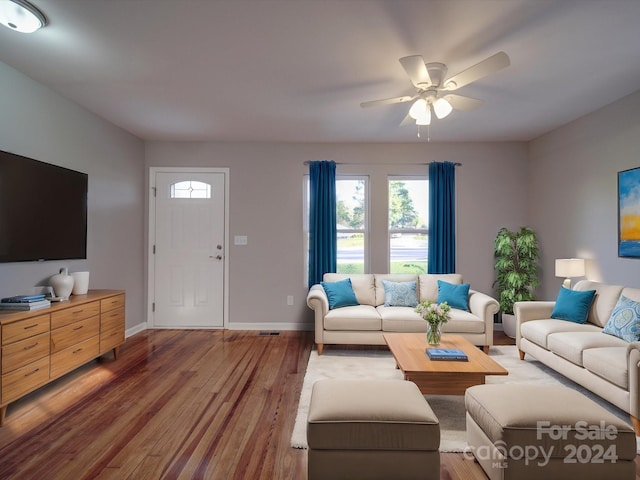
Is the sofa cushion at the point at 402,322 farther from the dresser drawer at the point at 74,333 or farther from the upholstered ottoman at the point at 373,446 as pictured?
the dresser drawer at the point at 74,333

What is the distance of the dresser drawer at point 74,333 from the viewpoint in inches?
114

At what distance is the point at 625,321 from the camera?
288 cm

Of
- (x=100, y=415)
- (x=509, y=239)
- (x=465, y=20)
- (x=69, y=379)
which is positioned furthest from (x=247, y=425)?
(x=509, y=239)

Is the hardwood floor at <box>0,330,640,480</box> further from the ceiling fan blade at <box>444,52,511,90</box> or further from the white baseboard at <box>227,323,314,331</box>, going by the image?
the ceiling fan blade at <box>444,52,511,90</box>

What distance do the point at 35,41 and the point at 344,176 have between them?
3643 millimetres

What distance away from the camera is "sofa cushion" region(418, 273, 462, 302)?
453 cm

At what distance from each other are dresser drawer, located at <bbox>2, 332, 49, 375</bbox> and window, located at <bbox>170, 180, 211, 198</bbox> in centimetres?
275

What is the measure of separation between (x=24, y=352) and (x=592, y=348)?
430cm

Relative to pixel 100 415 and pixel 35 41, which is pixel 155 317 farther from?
pixel 35 41

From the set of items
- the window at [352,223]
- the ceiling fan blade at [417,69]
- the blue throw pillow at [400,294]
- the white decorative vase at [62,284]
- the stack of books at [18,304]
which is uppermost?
the ceiling fan blade at [417,69]

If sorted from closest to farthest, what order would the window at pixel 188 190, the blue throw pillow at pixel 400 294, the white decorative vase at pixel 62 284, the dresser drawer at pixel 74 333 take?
the dresser drawer at pixel 74 333, the white decorative vase at pixel 62 284, the blue throw pillow at pixel 400 294, the window at pixel 188 190

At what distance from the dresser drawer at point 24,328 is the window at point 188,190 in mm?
2681

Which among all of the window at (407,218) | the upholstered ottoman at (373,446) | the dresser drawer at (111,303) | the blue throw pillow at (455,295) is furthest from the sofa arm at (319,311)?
the upholstered ottoman at (373,446)

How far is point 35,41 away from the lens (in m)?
2.58
